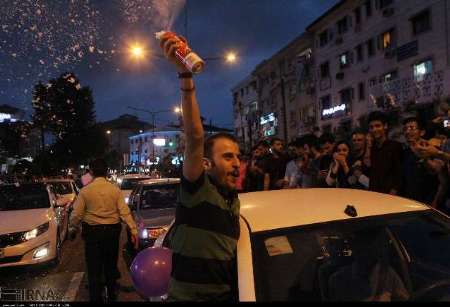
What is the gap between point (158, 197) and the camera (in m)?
10.2

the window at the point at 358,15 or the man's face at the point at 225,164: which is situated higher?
the window at the point at 358,15

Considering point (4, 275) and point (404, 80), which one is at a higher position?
point (404, 80)

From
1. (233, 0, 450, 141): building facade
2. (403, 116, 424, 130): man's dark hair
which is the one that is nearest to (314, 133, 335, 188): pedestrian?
(403, 116, 424, 130): man's dark hair

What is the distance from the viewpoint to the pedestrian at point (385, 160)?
5.71 metres

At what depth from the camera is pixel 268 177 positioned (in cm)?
898

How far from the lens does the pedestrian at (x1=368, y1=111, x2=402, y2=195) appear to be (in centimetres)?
571

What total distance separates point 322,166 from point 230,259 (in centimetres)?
570

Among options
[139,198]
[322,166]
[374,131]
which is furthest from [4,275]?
[374,131]

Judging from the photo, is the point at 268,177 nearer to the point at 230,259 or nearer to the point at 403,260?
the point at 403,260

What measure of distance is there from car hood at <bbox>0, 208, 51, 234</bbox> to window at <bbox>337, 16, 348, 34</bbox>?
27630 millimetres

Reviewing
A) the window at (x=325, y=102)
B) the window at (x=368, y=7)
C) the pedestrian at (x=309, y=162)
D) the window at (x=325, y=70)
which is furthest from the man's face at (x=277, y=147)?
the window at (x=325, y=70)

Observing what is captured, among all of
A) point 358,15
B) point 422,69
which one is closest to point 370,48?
point 358,15

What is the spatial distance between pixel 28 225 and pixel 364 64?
25.7 metres

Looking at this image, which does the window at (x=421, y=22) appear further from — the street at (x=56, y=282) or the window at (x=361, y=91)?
the street at (x=56, y=282)
